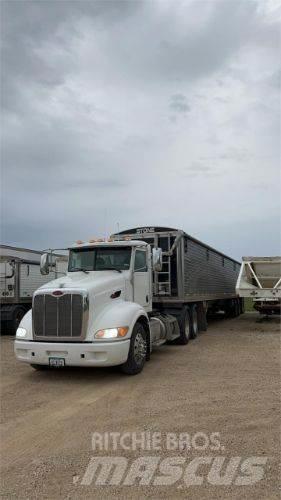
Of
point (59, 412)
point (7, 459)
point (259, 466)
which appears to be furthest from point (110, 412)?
point (259, 466)

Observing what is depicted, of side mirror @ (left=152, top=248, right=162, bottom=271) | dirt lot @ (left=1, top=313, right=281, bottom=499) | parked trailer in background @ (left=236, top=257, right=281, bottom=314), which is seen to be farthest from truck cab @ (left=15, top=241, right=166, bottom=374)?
parked trailer in background @ (left=236, top=257, right=281, bottom=314)

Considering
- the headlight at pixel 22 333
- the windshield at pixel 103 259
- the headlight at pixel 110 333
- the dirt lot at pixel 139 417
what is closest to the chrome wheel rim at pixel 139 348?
the dirt lot at pixel 139 417

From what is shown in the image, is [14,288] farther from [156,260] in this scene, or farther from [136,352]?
[136,352]

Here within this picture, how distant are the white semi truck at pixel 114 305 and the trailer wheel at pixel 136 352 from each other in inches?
0.7

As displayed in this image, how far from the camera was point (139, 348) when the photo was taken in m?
8.76

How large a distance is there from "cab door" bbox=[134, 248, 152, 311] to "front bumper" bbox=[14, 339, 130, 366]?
1794 millimetres

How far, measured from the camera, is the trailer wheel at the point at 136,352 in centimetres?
839

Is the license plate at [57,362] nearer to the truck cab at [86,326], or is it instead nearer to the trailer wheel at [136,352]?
the truck cab at [86,326]

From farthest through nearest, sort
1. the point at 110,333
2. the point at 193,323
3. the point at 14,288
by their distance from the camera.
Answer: the point at 14,288 < the point at 193,323 < the point at 110,333

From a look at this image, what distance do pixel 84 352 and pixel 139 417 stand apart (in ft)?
6.87

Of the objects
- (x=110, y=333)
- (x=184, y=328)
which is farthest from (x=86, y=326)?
(x=184, y=328)

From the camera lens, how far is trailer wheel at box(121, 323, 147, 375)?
8391 mm

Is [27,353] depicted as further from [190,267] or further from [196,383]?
[190,267]

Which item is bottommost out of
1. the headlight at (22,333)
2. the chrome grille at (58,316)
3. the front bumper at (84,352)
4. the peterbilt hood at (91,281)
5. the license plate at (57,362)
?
the license plate at (57,362)
